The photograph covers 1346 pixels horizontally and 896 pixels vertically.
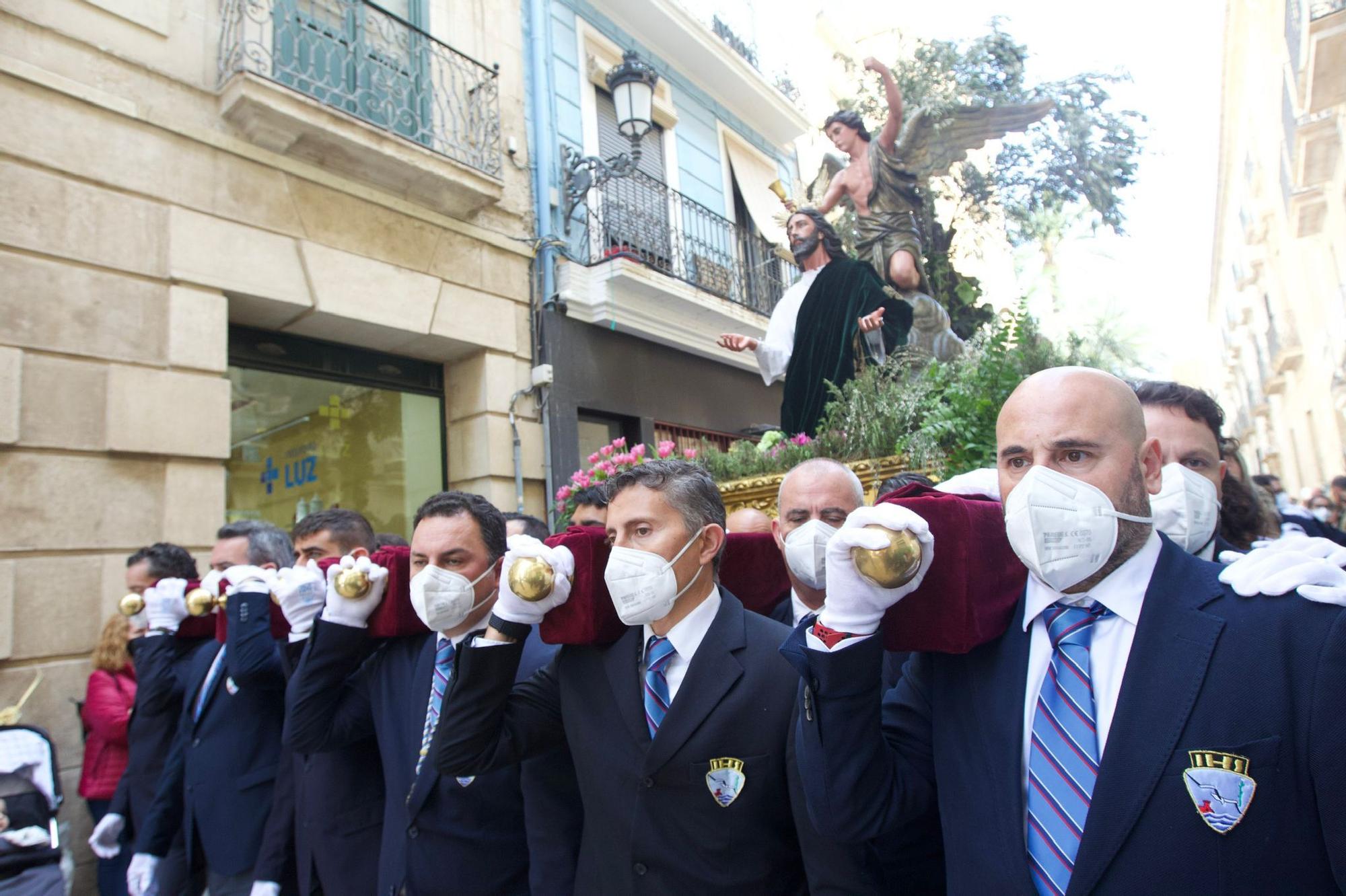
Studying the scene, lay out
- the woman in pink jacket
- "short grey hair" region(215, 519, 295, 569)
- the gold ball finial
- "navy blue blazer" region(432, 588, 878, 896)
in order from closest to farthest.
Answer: "navy blue blazer" region(432, 588, 878, 896)
the gold ball finial
"short grey hair" region(215, 519, 295, 569)
the woman in pink jacket

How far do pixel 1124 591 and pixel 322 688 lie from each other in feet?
8.45

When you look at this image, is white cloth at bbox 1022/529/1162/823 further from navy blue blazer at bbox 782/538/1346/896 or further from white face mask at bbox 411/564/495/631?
white face mask at bbox 411/564/495/631

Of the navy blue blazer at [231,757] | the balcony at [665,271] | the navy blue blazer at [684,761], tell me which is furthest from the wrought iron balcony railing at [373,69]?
the navy blue blazer at [684,761]

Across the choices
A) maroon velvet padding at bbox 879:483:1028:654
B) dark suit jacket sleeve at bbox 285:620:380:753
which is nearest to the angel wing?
dark suit jacket sleeve at bbox 285:620:380:753

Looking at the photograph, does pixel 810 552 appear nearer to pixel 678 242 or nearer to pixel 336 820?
pixel 336 820

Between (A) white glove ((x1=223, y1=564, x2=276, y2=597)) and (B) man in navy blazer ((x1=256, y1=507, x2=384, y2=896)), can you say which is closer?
(B) man in navy blazer ((x1=256, y1=507, x2=384, y2=896))

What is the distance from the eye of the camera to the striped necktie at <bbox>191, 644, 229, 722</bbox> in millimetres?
3893

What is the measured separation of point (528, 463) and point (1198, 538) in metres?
7.48

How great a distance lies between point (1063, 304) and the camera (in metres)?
20.8

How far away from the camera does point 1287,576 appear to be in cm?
135

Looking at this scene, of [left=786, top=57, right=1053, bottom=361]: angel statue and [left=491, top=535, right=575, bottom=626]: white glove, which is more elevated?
[left=786, top=57, right=1053, bottom=361]: angel statue

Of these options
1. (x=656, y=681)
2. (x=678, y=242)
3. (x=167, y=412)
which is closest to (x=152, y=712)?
(x=167, y=412)

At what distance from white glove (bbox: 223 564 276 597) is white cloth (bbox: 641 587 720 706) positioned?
2.12 m

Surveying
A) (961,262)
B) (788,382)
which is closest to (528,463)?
(788,382)
